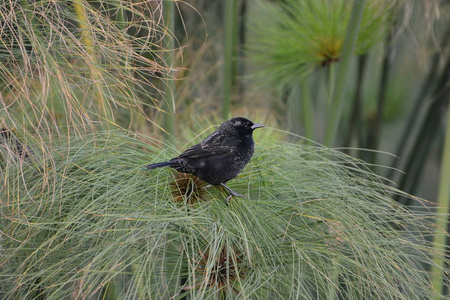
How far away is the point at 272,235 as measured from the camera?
1.26 metres

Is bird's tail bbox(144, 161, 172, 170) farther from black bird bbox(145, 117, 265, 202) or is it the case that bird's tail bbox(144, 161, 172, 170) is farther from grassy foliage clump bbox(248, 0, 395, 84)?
grassy foliage clump bbox(248, 0, 395, 84)

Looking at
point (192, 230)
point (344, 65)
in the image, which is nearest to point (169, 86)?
point (192, 230)

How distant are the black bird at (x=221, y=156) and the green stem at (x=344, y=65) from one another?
0.44m

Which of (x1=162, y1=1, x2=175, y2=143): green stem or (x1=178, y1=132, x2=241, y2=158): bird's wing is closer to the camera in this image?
(x1=178, y1=132, x2=241, y2=158): bird's wing

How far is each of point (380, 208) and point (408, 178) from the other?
248 cm

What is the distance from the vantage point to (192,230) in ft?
3.67

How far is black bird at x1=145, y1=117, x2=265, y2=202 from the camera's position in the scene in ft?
4.32

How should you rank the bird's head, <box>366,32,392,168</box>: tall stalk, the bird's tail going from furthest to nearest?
<box>366,32,392,168</box>: tall stalk
the bird's head
the bird's tail

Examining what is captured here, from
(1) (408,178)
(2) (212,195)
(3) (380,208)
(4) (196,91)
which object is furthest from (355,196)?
(1) (408,178)

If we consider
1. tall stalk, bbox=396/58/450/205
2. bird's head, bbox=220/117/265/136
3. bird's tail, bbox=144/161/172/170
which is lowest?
tall stalk, bbox=396/58/450/205

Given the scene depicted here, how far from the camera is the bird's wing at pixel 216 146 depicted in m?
1.36

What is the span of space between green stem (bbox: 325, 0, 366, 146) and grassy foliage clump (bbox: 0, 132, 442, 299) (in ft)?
1.30

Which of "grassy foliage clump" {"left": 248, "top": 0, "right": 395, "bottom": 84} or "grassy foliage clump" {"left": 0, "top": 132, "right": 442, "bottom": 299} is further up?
"grassy foliage clump" {"left": 248, "top": 0, "right": 395, "bottom": 84}

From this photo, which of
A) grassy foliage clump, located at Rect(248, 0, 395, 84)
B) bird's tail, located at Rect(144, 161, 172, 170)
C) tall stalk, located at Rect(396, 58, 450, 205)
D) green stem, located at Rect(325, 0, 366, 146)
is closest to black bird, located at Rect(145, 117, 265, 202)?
bird's tail, located at Rect(144, 161, 172, 170)
